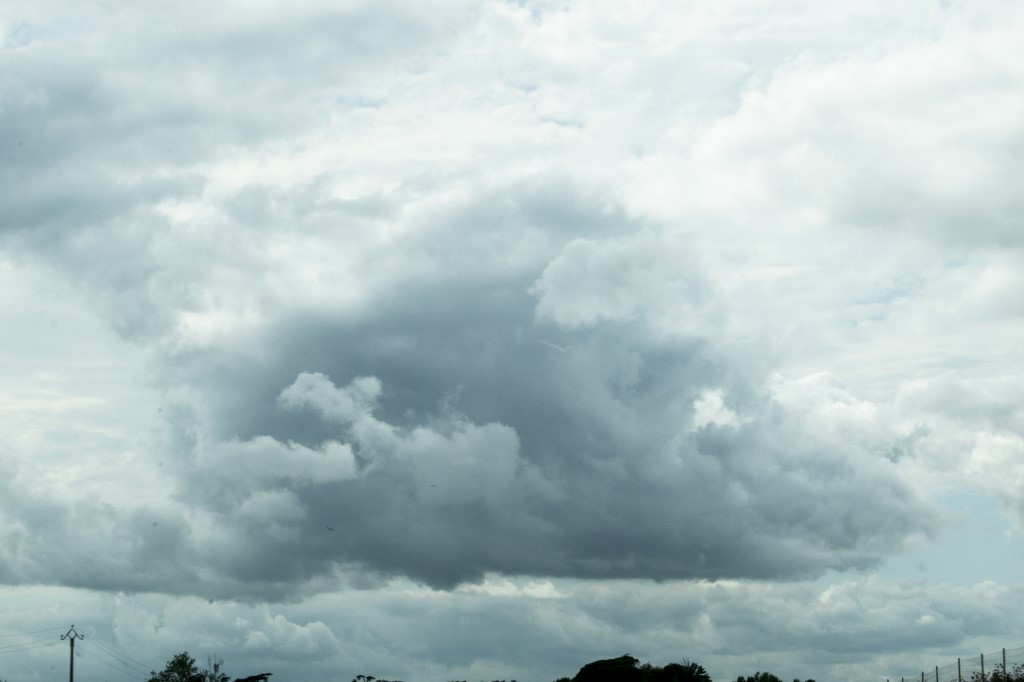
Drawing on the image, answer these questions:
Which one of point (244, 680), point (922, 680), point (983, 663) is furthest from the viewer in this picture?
point (244, 680)

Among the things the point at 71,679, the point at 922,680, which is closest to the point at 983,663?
the point at 922,680

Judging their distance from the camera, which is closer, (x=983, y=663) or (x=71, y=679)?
(x=983, y=663)

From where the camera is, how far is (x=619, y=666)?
147m

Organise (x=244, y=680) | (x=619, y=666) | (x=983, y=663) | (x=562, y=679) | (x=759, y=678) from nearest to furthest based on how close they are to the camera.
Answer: (x=983, y=663) < (x=759, y=678) < (x=619, y=666) < (x=562, y=679) < (x=244, y=680)

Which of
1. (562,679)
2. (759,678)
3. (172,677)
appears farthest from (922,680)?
(172,677)

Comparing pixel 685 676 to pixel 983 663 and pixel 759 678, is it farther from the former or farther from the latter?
pixel 983 663

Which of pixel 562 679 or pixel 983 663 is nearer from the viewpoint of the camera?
pixel 983 663

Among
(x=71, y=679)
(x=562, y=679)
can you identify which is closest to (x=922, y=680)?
(x=562, y=679)

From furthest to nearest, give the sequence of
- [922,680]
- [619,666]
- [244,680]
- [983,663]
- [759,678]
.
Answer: [244,680], [619,666], [759,678], [922,680], [983,663]

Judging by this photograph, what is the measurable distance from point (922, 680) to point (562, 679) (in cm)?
7792

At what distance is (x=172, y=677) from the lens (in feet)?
613

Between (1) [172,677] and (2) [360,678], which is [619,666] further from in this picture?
(1) [172,677]

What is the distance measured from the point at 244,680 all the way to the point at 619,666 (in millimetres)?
60585

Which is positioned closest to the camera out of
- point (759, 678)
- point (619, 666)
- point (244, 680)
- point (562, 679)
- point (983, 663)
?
point (983, 663)
